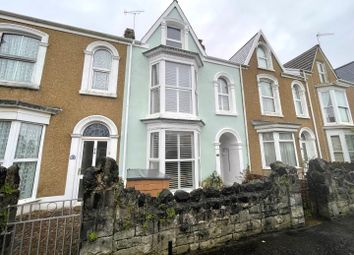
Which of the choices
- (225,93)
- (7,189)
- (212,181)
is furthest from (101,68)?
(212,181)

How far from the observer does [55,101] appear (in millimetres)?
7598

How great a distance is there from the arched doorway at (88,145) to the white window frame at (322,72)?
16.8 m

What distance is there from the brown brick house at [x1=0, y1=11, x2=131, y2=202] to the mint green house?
0.82m

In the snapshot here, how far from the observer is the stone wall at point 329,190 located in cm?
580

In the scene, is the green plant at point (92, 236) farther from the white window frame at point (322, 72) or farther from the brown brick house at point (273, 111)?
the white window frame at point (322, 72)

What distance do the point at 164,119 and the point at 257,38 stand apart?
9.95 meters

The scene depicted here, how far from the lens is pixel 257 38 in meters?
13.0

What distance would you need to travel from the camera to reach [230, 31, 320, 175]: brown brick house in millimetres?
10961

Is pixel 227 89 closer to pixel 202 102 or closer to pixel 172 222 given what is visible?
pixel 202 102

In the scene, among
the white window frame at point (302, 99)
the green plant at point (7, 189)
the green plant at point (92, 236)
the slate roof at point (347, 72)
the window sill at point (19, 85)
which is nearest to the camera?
the green plant at point (7, 189)

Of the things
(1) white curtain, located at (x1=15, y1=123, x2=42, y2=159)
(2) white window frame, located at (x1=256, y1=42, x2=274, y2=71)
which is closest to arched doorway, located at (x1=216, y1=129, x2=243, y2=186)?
(2) white window frame, located at (x1=256, y1=42, x2=274, y2=71)

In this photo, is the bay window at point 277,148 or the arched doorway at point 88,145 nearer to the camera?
the arched doorway at point 88,145

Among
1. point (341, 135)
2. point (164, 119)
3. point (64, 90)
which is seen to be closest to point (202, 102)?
point (164, 119)

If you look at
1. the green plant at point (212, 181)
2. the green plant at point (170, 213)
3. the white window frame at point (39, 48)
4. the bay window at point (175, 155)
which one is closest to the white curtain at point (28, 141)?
the white window frame at point (39, 48)
